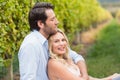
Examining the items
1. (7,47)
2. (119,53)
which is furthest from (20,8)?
(119,53)

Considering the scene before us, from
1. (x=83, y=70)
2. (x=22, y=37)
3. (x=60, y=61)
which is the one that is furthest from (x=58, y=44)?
(x=22, y=37)

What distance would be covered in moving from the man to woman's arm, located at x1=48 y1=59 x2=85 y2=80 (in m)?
0.06

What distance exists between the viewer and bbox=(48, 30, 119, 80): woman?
495 cm

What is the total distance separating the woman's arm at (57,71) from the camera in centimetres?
494

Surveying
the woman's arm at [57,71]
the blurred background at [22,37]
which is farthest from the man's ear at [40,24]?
the blurred background at [22,37]

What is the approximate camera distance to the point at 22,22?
6.89 m

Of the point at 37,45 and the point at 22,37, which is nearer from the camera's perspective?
the point at 37,45

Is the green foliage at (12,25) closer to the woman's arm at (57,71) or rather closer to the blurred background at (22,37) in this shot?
the blurred background at (22,37)

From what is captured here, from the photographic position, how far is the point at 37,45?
4895 millimetres

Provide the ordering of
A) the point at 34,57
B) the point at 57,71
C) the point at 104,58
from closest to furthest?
1. the point at 34,57
2. the point at 57,71
3. the point at 104,58

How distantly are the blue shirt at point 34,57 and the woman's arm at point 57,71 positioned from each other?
6 cm

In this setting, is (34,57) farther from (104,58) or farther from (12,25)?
(104,58)

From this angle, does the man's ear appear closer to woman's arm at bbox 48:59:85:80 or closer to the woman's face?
the woman's face

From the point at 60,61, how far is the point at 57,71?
0.42 ft
